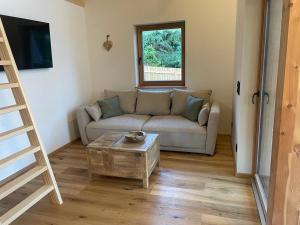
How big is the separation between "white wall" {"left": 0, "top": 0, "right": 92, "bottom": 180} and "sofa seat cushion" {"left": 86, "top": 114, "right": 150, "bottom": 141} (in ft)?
1.57

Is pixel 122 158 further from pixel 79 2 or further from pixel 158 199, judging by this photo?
pixel 79 2

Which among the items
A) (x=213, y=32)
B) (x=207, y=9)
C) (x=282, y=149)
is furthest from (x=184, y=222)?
(x=207, y=9)

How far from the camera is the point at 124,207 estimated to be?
6.90 ft

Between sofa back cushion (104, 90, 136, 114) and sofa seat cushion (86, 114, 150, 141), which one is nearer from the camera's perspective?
sofa seat cushion (86, 114, 150, 141)

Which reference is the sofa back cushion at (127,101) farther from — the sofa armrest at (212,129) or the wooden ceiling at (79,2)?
the wooden ceiling at (79,2)

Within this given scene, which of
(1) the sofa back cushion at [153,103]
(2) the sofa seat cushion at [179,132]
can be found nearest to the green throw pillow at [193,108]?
(2) the sofa seat cushion at [179,132]

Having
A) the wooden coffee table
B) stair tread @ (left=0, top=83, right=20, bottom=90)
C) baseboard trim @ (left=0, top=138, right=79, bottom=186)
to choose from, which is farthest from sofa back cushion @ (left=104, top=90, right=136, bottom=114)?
stair tread @ (left=0, top=83, right=20, bottom=90)

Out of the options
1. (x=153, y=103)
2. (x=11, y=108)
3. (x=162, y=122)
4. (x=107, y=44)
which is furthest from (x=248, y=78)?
(x=107, y=44)

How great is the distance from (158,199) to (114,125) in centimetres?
149

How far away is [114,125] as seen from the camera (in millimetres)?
3400

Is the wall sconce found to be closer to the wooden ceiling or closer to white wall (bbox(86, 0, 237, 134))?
white wall (bbox(86, 0, 237, 134))

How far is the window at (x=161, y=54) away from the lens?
3.90 meters

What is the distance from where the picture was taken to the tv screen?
102 inches

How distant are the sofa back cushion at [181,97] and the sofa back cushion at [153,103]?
10 cm
